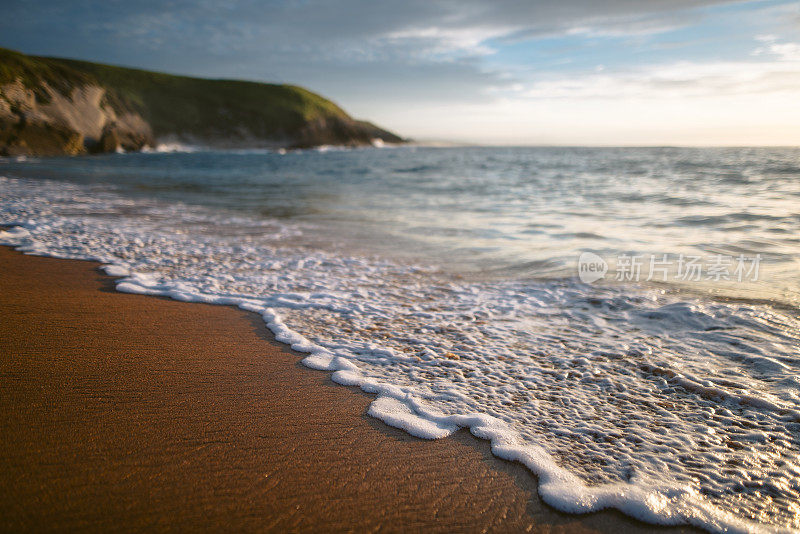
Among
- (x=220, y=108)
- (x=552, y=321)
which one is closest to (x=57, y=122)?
(x=552, y=321)

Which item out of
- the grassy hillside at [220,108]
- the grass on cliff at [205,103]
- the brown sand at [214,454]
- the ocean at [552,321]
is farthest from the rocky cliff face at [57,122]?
the brown sand at [214,454]

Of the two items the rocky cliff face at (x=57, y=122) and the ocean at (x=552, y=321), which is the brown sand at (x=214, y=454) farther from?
the rocky cliff face at (x=57, y=122)

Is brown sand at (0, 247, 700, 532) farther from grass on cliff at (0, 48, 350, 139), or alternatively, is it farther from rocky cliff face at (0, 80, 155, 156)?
grass on cliff at (0, 48, 350, 139)

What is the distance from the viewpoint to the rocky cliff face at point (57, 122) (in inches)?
1033

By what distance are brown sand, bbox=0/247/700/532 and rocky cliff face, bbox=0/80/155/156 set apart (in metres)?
31.5

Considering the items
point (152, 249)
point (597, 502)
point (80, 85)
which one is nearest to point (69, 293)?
point (152, 249)

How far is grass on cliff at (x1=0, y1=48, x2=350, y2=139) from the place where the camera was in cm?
5741

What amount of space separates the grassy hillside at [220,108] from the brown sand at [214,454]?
170ft

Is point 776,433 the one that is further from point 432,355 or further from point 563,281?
point 563,281

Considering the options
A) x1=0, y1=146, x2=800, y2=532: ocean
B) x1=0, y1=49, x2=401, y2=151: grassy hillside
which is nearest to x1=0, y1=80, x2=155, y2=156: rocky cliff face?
x1=0, y1=49, x2=401, y2=151: grassy hillside

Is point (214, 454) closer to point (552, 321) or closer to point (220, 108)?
point (552, 321)

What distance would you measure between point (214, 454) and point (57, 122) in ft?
123

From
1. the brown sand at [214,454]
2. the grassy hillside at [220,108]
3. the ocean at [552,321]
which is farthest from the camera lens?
the grassy hillside at [220,108]

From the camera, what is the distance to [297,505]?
169 centimetres
